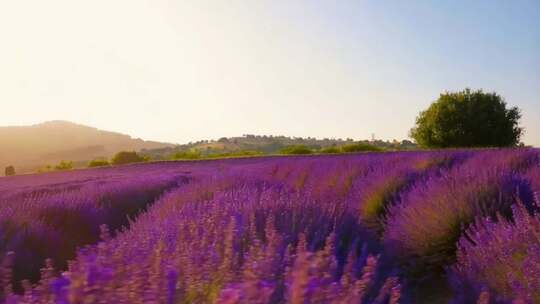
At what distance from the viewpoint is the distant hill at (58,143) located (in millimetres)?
95144

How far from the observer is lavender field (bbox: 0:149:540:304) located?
189 centimetres

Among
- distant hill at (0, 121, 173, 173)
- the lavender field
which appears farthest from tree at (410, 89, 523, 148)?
distant hill at (0, 121, 173, 173)

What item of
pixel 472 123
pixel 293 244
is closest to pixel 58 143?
pixel 472 123

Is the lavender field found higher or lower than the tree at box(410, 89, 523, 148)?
lower

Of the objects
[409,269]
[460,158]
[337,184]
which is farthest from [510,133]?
[409,269]

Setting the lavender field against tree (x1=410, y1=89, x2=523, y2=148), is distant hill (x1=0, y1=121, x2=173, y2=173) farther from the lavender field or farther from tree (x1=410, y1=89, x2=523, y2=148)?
the lavender field

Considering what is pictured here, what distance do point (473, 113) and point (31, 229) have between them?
31.7 m

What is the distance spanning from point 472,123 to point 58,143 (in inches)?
3797

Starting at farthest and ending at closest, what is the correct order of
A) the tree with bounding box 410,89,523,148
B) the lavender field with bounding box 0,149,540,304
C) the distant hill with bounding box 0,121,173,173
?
1. the distant hill with bounding box 0,121,173,173
2. the tree with bounding box 410,89,523,148
3. the lavender field with bounding box 0,149,540,304

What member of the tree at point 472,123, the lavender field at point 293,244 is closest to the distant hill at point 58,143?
the tree at point 472,123

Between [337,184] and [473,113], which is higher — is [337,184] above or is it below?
below

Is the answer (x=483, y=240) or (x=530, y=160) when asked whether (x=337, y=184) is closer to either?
(x=530, y=160)

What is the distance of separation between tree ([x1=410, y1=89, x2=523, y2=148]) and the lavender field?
26.3m

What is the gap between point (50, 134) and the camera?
122188 millimetres
